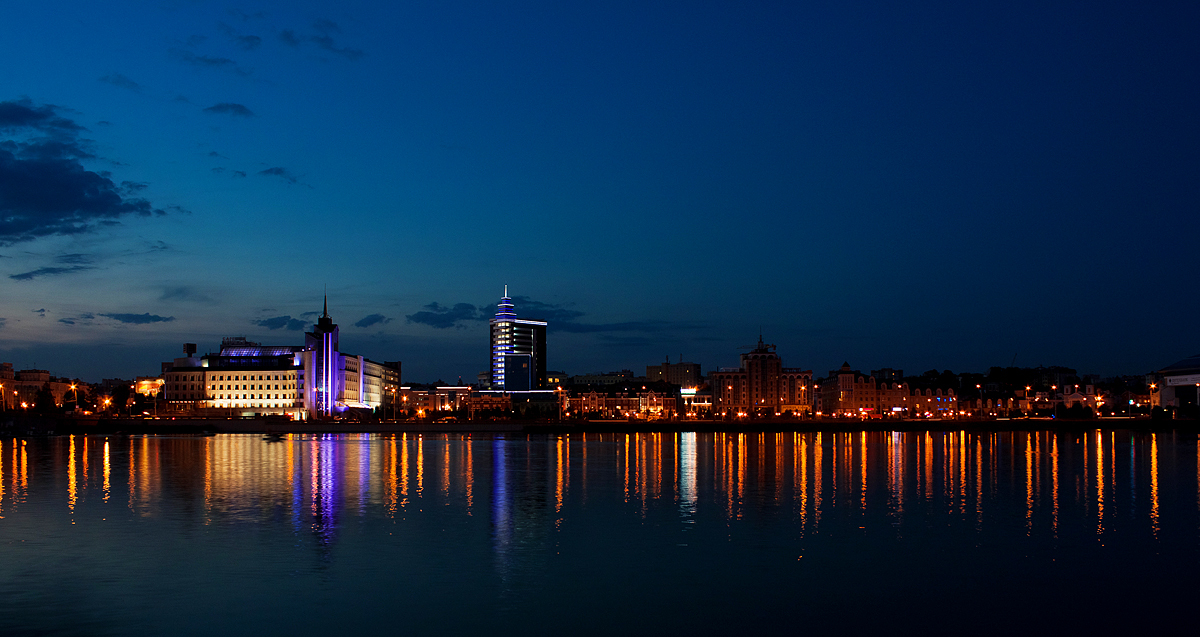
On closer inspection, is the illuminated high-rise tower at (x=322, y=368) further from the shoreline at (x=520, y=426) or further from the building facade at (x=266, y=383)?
the shoreline at (x=520, y=426)

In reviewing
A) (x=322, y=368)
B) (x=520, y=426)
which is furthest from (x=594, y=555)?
(x=322, y=368)

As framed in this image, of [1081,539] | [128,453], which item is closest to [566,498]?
[1081,539]

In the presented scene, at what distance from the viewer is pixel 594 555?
22.6m

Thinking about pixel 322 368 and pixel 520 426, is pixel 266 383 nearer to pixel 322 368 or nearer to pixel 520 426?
pixel 322 368

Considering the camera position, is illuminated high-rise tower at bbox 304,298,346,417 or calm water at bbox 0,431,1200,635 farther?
illuminated high-rise tower at bbox 304,298,346,417

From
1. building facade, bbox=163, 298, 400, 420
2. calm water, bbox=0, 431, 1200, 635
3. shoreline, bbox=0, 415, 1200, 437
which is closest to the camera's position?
calm water, bbox=0, 431, 1200, 635

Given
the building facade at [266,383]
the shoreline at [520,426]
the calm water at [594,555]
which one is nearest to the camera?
the calm water at [594,555]

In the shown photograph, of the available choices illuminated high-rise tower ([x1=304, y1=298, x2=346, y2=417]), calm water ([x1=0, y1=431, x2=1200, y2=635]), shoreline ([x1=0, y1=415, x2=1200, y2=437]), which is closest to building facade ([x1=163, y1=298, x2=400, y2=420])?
illuminated high-rise tower ([x1=304, y1=298, x2=346, y2=417])

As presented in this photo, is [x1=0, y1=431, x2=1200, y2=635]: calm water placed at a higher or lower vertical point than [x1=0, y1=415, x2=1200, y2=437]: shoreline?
higher

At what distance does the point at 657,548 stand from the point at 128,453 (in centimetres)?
5703

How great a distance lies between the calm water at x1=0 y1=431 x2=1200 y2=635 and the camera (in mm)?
16703

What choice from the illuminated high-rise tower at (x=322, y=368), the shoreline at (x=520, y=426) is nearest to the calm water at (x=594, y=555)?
the shoreline at (x=520, y=426)

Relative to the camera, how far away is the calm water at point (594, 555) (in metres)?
16.7

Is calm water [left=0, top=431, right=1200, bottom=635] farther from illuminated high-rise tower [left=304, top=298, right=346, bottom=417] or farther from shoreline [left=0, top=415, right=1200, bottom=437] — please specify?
illuminated high-rise tower [left=304, top=298, right=346, bottom=417]
